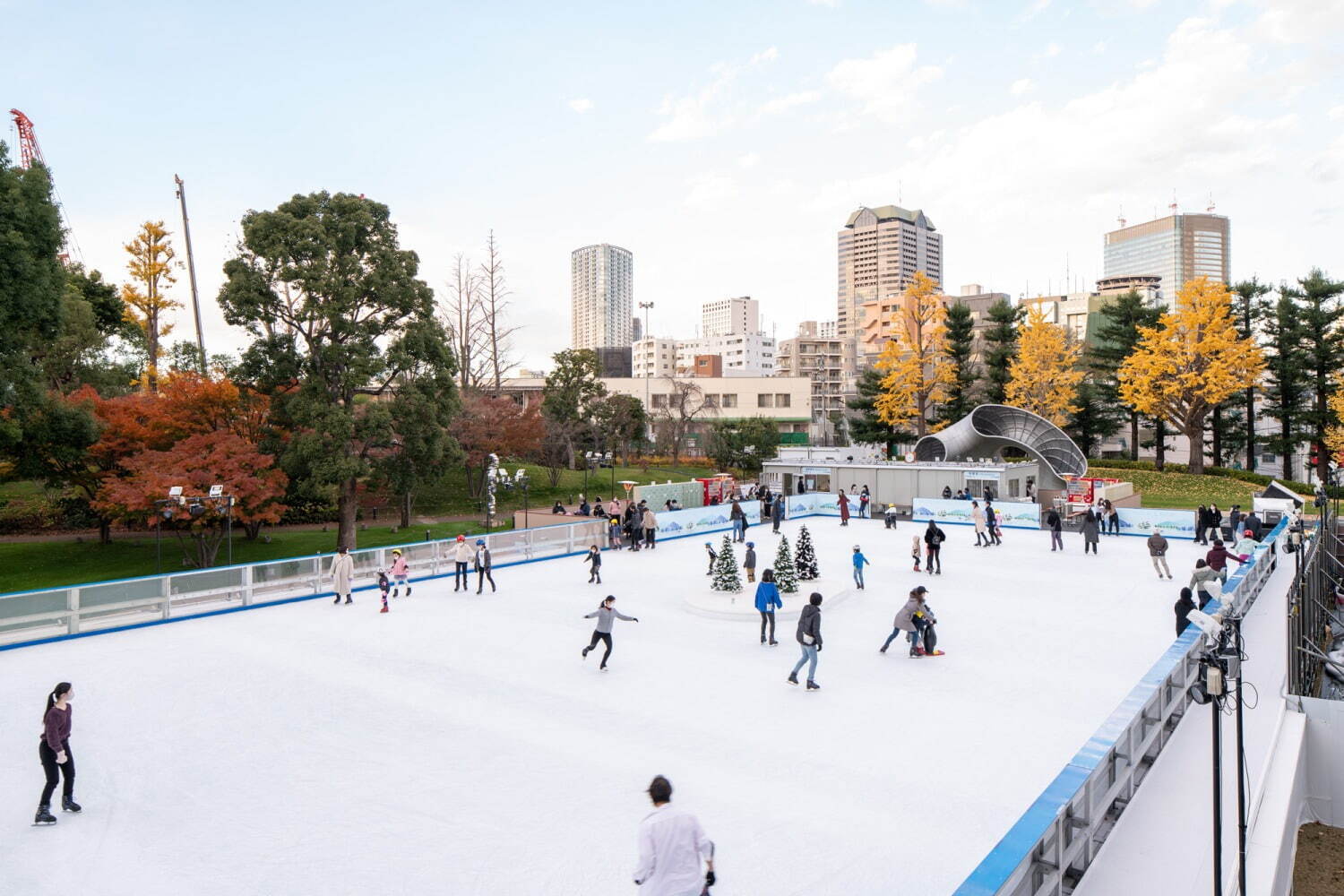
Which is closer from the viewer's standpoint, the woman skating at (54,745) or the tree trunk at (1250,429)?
the woman skating at (54,745)

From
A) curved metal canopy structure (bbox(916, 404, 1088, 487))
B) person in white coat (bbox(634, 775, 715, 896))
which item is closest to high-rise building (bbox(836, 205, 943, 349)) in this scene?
curved metal canopy structure (bbox(916, 404, 1088, 487))

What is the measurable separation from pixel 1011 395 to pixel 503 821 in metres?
45.1

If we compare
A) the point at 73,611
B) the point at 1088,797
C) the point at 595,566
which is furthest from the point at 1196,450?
the point at 73,611

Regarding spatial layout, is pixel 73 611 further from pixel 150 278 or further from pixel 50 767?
pixel 150 278

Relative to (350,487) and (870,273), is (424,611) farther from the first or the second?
(870,273)

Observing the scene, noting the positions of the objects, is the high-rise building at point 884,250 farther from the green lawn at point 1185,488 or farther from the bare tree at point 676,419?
the green lawn at point 1185,488

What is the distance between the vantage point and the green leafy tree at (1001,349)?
47.8m

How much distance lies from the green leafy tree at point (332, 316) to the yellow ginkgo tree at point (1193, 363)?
113ft

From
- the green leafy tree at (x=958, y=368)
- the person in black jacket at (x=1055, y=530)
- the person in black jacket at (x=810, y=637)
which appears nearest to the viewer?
the person in black jacket at (x=810, y=637)

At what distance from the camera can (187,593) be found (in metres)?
15.1

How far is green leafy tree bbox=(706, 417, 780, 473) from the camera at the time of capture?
55.8 m

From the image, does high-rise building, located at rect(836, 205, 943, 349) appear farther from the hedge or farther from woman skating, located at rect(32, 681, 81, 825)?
woman skating, located at rect(32, 681, 81, 825)

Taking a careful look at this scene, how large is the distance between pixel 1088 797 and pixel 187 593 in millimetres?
15107

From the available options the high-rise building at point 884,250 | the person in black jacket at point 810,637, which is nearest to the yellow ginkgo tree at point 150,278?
the person in black jacket at point 810,637
